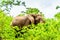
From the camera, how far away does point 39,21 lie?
1759 centimetres

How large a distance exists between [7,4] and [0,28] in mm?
7281

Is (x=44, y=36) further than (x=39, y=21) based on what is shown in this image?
No

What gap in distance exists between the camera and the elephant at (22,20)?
1736 centimetres

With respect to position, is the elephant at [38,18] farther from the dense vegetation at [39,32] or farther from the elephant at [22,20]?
the dense vegetation at [39,32]

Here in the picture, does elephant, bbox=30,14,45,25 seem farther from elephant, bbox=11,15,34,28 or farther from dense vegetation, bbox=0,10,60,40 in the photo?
dense vegetation, bbox=0,10,60,40

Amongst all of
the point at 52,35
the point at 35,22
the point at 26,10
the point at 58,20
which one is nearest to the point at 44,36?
the point at 52,35

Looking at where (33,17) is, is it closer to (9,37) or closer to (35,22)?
(35,22)

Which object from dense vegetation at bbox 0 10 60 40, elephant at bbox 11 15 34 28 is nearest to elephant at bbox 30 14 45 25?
elephant at bbox 11 15 34 28

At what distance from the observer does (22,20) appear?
1780 centimetres

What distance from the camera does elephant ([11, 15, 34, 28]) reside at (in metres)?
17.4

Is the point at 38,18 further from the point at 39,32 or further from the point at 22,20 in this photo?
the point at 39,32

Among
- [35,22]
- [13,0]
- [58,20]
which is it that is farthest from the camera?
[13,0]

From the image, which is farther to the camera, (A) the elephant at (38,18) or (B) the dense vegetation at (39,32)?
(A) the elephant at (38,18)

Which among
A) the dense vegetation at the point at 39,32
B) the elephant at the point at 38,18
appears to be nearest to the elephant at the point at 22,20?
the elephant at the point at 38,18
